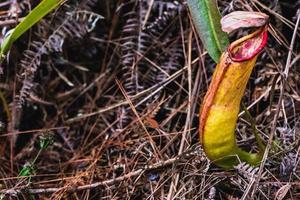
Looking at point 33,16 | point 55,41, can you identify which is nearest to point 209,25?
point 33,16

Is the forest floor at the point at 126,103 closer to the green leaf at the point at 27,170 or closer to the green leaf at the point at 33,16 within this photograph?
the green leaf at the point at 27,170

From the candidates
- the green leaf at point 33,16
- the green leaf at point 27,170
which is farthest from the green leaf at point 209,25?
the green leaf at point 27,170

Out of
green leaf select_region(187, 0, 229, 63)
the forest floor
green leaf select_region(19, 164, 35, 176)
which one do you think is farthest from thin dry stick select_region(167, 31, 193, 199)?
green leaf select_region(19, 164, 35, 176)

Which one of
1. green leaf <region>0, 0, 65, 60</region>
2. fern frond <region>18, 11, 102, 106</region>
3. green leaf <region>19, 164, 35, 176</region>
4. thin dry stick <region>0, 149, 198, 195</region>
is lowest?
thin dry stick <region>0, 149, 198, 195</region>

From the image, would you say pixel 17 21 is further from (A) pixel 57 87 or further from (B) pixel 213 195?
(B) pixel 213 195

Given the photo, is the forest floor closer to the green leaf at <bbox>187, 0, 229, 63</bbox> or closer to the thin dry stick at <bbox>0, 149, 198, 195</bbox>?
the thin dry stick at <bbox>0, 149, 198, 195</bbox>

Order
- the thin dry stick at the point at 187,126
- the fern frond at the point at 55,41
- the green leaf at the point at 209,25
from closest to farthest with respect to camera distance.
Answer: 1. the green leaf at the point at 209,25
2. the thin dry stick at the point at 187,126
3. the fern frond at the point at 55,41

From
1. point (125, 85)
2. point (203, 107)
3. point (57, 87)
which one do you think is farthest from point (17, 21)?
point (203, 107)
